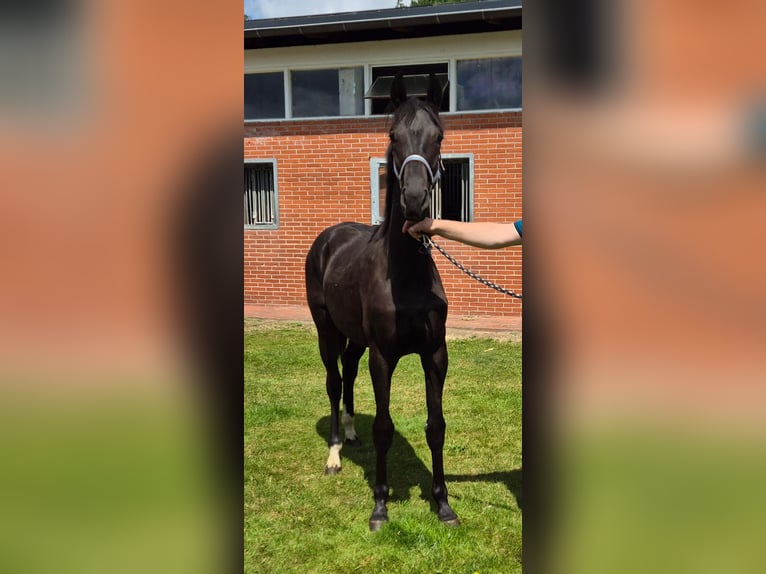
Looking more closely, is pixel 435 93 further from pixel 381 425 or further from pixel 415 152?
pixel 381 425

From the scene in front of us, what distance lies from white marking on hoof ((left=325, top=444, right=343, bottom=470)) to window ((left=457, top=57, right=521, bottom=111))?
23.2ft

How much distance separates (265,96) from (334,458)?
817cm

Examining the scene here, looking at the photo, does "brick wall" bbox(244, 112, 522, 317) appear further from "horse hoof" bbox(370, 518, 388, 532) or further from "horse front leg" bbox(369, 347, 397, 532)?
"horse hoof" bbox(370, 518, 388, 532)

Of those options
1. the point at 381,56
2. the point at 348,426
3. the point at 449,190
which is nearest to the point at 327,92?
the point at 381,56

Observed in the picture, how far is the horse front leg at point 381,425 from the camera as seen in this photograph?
10.8 ft

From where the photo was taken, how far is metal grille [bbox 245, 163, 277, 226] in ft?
35.5

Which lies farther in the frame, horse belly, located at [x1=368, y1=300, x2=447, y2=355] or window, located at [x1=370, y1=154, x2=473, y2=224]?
window, located at [x1=370, y1=154, x2=473, y2=224]

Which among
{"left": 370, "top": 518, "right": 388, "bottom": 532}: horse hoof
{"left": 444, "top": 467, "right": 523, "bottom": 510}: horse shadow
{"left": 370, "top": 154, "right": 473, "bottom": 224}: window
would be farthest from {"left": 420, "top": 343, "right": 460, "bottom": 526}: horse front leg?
{"left": 370, "top": 154, "right": 473, "bottom": 224}: window

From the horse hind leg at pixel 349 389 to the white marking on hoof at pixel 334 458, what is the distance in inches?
18.3

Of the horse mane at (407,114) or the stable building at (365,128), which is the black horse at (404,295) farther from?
the stable building at (365,128)

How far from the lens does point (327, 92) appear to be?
33.6 feet
